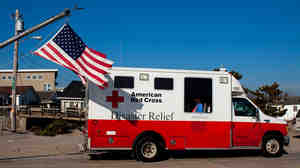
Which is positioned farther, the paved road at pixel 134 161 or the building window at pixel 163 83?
the building window at pixel 163 83

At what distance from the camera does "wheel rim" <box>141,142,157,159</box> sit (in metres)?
10.1

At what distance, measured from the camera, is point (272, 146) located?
11125 mm

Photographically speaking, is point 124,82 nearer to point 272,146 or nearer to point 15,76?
point 272,146

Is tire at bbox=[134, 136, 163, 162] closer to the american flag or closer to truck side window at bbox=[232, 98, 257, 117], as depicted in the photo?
the american flag

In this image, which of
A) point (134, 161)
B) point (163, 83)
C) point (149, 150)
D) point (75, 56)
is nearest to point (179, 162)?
point (149, 150)

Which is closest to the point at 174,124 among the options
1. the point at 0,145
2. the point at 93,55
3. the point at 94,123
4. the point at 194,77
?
the point at 194,77

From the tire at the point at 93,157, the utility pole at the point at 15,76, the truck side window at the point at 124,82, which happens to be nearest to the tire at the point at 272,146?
the truck side window at the point at 124,82

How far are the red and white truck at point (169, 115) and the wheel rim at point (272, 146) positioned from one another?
9 centimetres

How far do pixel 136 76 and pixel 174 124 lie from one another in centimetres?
212

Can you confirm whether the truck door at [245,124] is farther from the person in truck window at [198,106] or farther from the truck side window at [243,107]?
the person in truck window at [198,106]

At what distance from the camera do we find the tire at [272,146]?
11.0 m

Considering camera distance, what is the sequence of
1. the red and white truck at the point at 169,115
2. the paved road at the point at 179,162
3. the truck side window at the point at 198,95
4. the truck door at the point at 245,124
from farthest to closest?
the truck door at the point at 245,124 → the truck side window at the point at 198,95 → the red and white truck at the point at 169,115 → the paved road at the point at 179,162

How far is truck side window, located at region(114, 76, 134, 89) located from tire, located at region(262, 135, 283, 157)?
537 centimetres

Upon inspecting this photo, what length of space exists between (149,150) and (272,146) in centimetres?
471
